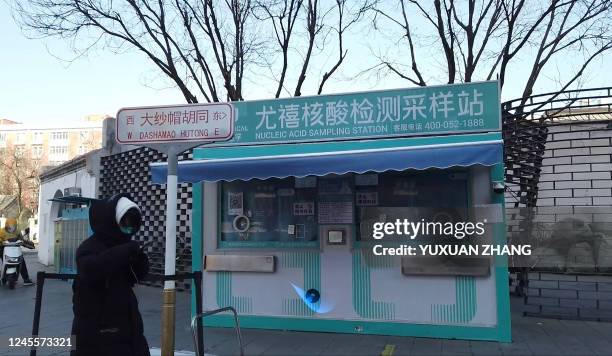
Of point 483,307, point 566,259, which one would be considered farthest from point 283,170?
point 566,259

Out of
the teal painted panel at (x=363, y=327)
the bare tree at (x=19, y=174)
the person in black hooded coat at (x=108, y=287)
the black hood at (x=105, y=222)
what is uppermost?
the bare tree at (x=19, y=174)

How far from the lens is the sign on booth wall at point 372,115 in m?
6.76

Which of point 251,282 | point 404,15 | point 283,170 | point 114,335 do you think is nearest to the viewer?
point 114,335

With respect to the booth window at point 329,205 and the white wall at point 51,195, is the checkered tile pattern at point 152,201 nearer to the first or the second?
the white wall at point 51,195

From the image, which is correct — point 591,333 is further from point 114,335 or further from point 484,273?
point 114,335

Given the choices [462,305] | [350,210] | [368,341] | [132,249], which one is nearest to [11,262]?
[350,210]

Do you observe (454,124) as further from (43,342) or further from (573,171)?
(43,342)

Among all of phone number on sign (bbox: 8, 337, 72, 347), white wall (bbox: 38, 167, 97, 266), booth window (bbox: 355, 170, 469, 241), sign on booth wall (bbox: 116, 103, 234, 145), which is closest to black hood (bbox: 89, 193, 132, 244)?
sign on booth wall (bbox: 116, 103, 234, 145)

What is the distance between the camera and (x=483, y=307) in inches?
257

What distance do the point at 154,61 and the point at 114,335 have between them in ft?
40.2

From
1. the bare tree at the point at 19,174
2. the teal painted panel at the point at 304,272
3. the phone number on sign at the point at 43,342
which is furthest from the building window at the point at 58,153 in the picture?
the teal painted panel at the point at 304,272

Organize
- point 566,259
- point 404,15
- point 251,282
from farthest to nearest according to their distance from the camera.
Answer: point 404,15 → point 566,259 → point 251,282

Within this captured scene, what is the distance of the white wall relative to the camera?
47.0 ft

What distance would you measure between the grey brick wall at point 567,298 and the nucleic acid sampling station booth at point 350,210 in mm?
2477
